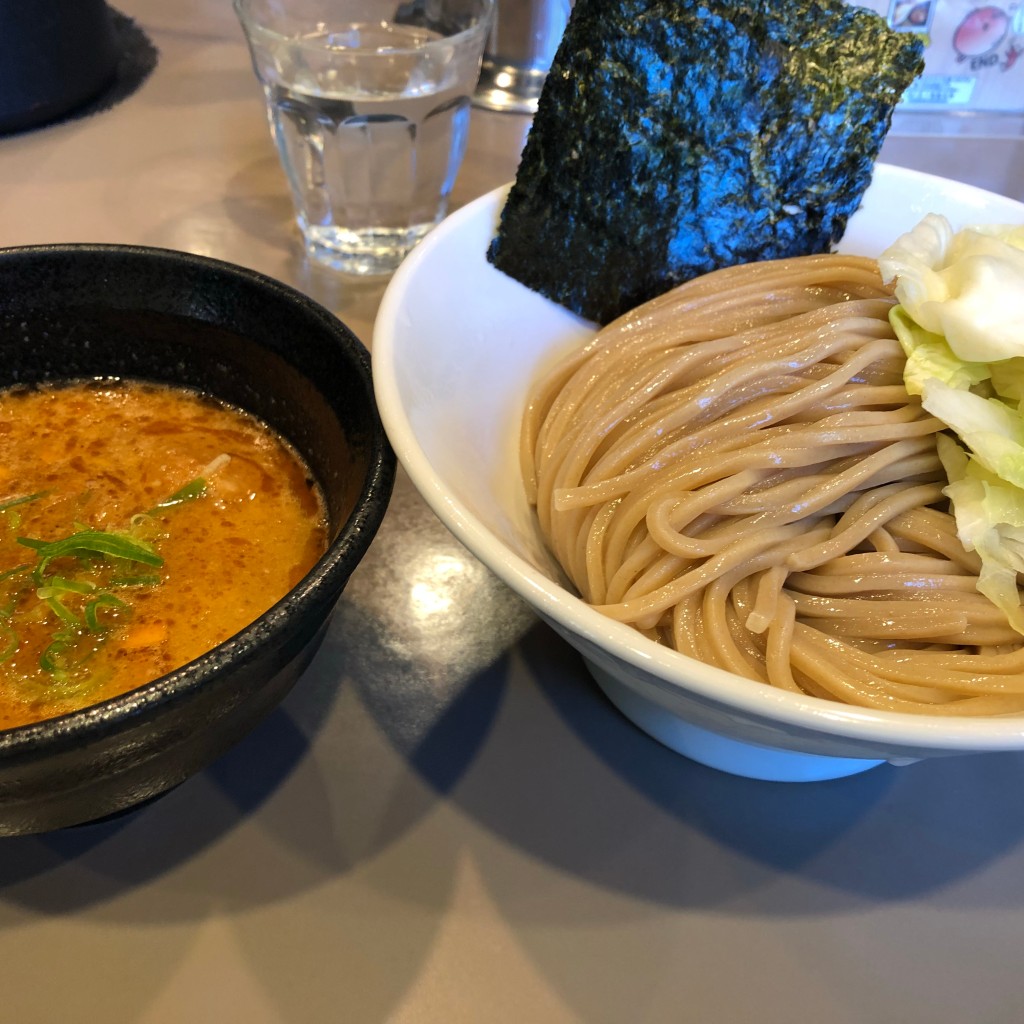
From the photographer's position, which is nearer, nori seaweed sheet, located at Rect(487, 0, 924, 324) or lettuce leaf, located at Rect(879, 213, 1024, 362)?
lettuce leaf, located at Rect(879, 213, 1024, 362)

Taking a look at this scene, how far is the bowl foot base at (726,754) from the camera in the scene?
1.00 m

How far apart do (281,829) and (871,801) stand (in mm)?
685

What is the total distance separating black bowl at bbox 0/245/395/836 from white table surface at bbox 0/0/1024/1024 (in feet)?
0.50

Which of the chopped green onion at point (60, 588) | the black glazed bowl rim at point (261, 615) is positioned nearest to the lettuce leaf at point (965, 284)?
the black glazed bowl rim at point (261, 615)

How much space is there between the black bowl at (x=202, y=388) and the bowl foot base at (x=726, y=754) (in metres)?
0.37

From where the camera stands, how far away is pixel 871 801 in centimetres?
104

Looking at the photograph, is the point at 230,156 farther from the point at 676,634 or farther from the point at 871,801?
the point at 871,801

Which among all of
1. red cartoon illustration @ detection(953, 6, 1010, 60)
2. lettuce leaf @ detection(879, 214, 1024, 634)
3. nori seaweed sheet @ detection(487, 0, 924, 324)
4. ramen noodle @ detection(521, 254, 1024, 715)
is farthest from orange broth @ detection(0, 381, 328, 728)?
red cartoon illustration @ detection(953, 6, 1010, 60)

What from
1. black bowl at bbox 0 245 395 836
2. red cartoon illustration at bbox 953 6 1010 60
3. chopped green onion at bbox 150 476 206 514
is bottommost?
chopped green onion at bbox 150 476 206 514

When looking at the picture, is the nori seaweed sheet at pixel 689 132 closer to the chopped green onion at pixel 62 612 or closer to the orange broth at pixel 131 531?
the orange broth at pixel 131 531

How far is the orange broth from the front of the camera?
0.90 metres

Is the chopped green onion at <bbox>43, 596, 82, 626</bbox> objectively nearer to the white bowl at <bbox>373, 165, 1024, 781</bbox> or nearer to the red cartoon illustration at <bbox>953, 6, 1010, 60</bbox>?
the white bowl at <bbox>373, 165, 1024, 781</bbox>

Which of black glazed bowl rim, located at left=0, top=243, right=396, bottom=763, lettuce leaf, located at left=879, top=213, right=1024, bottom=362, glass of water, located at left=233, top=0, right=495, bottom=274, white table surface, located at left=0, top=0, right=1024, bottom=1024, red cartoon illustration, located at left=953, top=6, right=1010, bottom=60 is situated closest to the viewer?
black glazed bowl rim, located at left=0, top=243, right=396, bottom=763

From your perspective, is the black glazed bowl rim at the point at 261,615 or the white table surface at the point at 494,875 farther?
the white table surface at the point at 494,875
